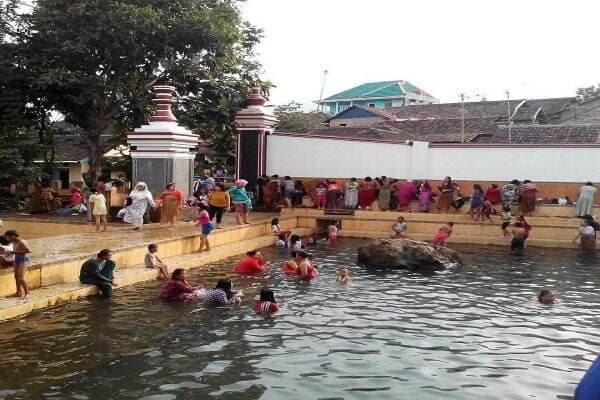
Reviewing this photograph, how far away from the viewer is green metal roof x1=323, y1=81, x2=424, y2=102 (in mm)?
63688

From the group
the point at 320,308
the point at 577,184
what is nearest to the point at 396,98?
the point at 577,184

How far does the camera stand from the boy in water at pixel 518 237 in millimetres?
18297

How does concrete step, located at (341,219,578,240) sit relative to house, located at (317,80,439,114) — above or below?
below

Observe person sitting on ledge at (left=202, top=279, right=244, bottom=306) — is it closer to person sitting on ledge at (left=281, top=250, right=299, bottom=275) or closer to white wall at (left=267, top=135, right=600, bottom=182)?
person sitting on ledge at (left=281, top=250, right=299, bottom=275)

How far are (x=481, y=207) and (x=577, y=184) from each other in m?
3.61

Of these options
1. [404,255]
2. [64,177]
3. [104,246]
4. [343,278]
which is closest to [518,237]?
[404,255]

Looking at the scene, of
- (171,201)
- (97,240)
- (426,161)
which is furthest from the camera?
(426,161)

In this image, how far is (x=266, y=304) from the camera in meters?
10.1

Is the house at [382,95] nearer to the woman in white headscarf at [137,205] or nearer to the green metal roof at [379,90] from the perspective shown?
the green metal roof at [379,90]

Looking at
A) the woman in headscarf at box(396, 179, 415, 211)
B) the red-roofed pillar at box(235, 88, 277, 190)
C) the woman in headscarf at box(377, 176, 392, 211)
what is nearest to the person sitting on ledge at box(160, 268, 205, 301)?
the woman in headscarf at box(377, 176, 392, 211)

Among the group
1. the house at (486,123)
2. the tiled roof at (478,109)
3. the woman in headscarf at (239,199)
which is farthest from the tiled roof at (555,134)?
the woman in headscarf at (239,199)

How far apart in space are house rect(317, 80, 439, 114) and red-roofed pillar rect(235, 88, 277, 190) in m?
39.6

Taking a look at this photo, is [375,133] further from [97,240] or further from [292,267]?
[97,240]

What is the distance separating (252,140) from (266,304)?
14579 millimetres
